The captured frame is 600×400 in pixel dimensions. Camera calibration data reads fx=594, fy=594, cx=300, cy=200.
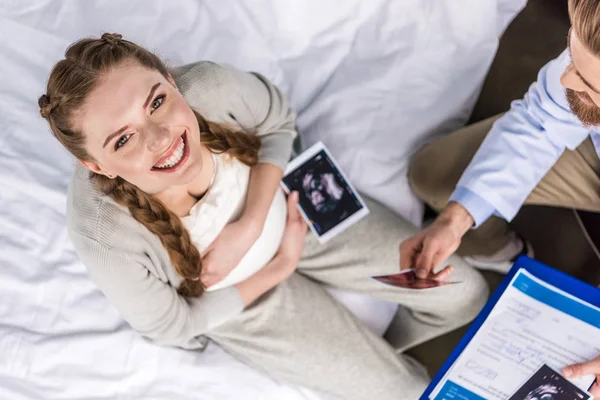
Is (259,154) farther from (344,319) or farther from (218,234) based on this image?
(344,319)

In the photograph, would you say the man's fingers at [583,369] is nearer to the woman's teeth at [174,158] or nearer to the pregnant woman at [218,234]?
the pregnant woman at [218,234]

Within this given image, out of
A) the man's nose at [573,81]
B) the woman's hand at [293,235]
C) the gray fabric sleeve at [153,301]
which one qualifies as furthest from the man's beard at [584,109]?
the gray fabric sleeve at [153,301]

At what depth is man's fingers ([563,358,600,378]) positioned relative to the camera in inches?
41.7

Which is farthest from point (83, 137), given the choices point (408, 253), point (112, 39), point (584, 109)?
point (584, 109)

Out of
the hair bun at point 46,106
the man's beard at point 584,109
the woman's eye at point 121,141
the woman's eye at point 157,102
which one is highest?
the hair bun at point 46,106

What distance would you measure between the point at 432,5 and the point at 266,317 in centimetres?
91

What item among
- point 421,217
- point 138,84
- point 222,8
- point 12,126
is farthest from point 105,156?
point 421,217

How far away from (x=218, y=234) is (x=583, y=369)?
0.74 m

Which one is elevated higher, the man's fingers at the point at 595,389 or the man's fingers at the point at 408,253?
the man's fingers at the point at 408,253

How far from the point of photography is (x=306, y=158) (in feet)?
4.75

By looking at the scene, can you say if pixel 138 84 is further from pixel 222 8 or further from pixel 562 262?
pixel 562 262

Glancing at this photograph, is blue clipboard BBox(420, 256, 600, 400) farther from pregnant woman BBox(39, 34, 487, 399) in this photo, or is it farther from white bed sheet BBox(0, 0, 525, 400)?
white bed sheet BBox(0, 0, 525, 400)

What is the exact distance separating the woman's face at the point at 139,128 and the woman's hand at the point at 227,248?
0.68 ft

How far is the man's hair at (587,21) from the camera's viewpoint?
74cm
